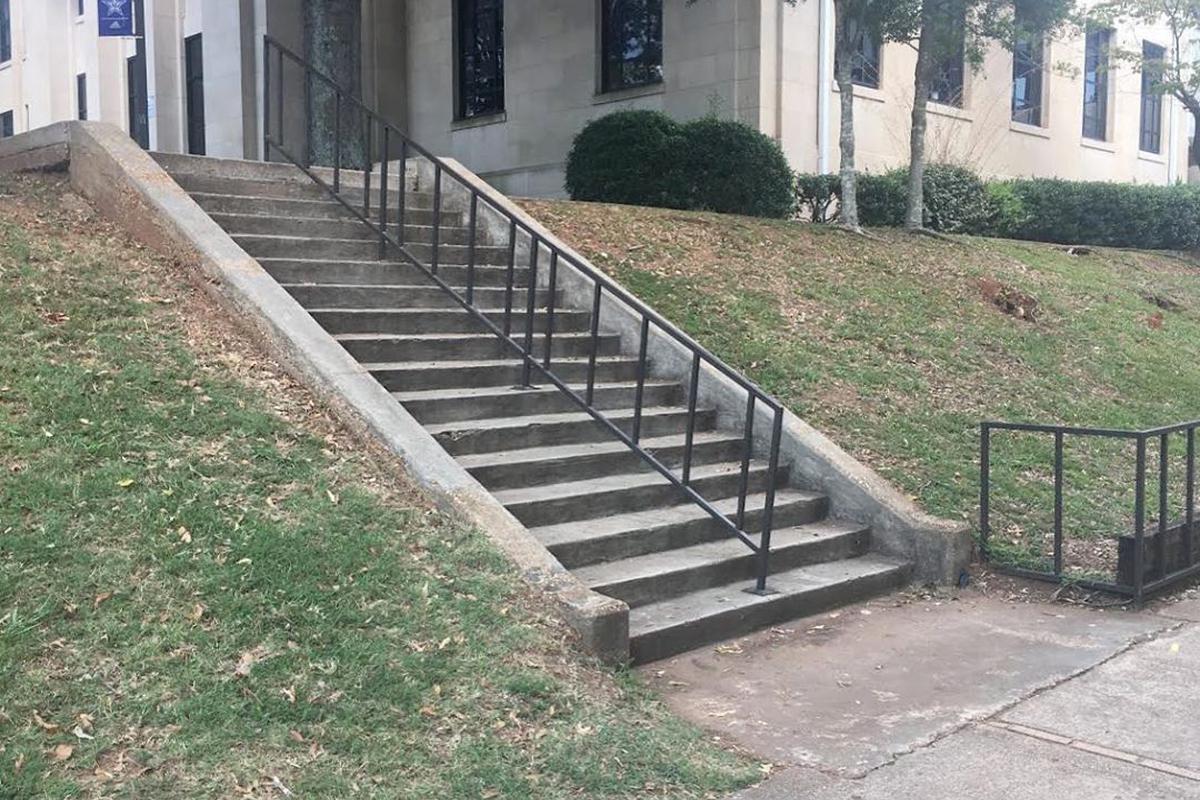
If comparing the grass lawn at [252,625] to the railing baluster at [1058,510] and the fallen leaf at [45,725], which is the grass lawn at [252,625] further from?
the railing baluster at [1058,510]

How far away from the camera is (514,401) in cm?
699

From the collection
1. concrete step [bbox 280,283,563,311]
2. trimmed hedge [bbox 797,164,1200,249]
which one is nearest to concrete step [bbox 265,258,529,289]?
concrete step [bbox 280,283,563,311]

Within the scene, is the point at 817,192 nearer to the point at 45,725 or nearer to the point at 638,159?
the point at 638,159

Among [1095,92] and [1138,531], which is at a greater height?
[1095,92]

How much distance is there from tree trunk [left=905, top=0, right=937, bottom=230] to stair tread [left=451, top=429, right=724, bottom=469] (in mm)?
7266

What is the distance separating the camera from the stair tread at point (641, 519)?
572 cm

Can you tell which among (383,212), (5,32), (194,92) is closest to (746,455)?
(383,212)

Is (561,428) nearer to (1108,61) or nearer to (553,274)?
(553,274)

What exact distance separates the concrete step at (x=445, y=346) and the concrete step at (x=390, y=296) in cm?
35

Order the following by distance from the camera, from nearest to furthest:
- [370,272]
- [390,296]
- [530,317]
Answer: [530,317] → [390,296] → [370,272]

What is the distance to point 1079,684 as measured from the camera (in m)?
A: 4.99

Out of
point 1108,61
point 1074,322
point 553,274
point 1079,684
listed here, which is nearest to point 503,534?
point 553,274

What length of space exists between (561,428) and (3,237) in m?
3.65

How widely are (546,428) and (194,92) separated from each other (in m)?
19.3
